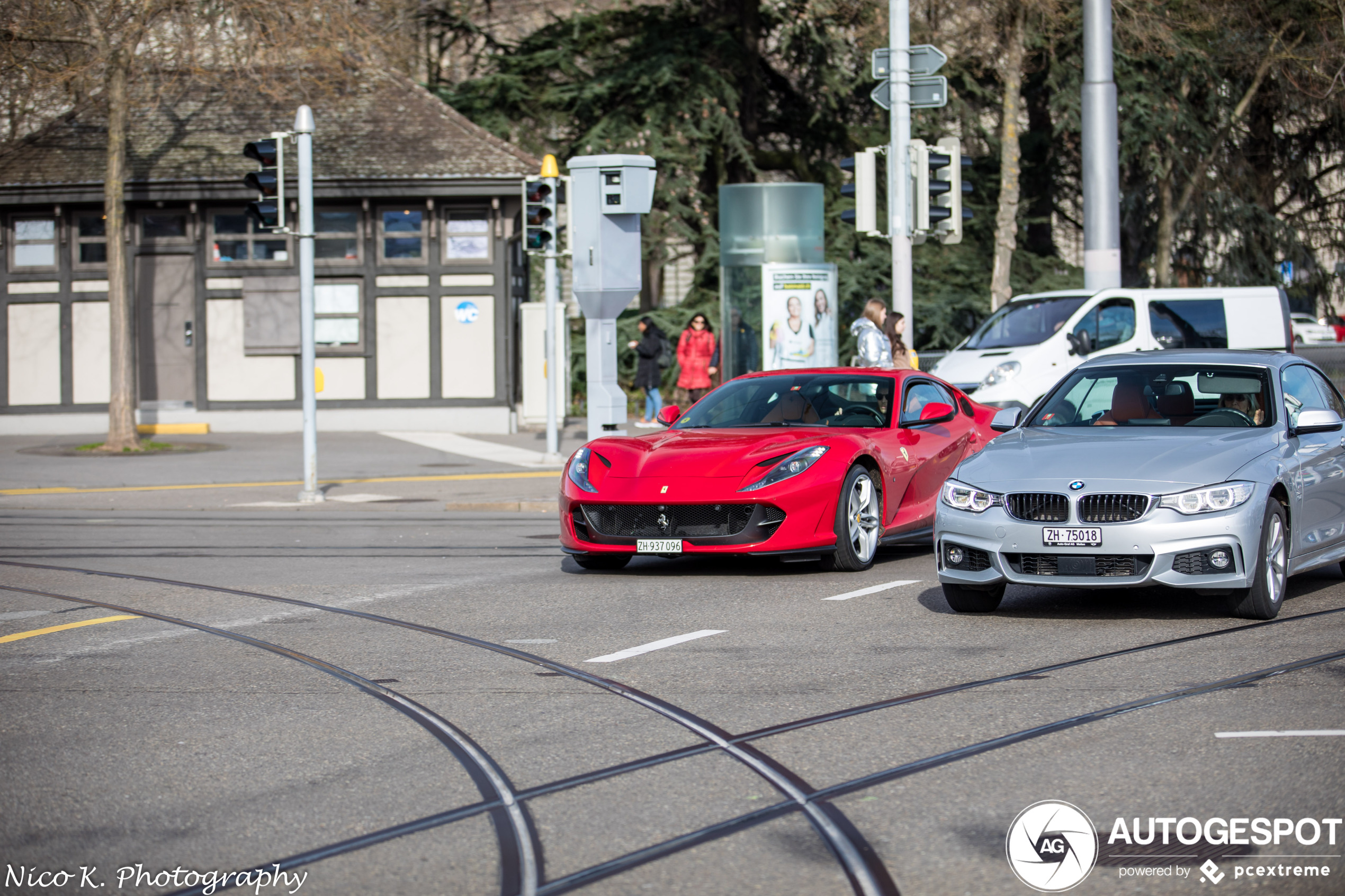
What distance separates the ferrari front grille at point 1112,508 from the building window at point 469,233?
2003 centimetres

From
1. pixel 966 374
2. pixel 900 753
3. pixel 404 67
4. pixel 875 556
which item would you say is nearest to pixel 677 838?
pixel 900 753

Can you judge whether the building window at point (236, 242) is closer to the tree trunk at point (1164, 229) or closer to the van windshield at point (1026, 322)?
the van windshield at point (1026, 322)

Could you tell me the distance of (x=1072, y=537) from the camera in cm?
807

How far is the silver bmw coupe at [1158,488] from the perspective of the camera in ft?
26.1

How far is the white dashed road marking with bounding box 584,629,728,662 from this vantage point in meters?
7.47

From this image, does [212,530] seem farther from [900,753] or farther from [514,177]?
[514,177]

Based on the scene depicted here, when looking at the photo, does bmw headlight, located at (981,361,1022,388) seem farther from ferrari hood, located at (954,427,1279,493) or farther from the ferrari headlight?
ferrari hood, located at (954,427,1279,493)

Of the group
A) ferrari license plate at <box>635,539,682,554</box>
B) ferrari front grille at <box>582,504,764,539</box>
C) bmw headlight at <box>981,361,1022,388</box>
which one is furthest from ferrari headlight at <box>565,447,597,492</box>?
bmw headlight at <box>981,361,1022,388</box>

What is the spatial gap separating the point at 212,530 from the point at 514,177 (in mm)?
13414

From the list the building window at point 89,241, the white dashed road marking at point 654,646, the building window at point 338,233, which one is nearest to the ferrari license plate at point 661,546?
the white dashed road marking at point 654,646

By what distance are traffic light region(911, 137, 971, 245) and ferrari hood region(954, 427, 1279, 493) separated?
8.67 metres

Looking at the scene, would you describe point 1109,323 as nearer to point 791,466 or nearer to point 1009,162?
point 1009,162

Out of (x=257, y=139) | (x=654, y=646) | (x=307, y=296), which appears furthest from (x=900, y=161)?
(x=257, y=139)

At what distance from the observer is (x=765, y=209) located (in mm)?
21766
